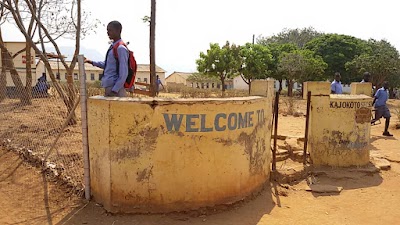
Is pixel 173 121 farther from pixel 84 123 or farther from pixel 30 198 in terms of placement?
pixel 30 198

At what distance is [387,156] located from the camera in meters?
7.62

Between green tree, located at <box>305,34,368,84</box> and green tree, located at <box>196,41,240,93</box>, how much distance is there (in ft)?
32.8

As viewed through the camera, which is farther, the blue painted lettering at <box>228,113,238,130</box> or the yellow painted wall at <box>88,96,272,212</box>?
the blue painted lettering at <box>228,113,238,130</box>

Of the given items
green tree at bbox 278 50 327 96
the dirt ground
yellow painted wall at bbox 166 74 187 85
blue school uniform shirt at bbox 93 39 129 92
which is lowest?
the dirt ground

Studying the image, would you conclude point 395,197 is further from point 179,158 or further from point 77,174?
point 77,174

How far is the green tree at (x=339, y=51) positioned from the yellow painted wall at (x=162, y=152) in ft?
100

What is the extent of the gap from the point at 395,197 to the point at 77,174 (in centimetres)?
475

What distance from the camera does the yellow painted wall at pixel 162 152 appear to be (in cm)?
396

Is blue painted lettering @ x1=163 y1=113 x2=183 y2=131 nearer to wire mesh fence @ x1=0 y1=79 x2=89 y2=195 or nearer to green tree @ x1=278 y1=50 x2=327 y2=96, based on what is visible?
wire mesh fence @ x1=0 y1=79 x2=89 y2=195

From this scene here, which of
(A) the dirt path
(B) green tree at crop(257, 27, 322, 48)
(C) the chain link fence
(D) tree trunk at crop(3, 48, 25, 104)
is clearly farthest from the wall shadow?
(B) green tree at crop(257, 27, 322, 48)

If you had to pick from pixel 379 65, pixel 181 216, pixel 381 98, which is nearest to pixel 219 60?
pixel 379 65

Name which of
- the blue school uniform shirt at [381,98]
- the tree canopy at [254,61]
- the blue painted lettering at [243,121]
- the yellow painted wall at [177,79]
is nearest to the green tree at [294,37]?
the yellow painted wall at [177,79]

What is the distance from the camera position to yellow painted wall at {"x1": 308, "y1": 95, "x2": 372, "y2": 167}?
20.5 ft

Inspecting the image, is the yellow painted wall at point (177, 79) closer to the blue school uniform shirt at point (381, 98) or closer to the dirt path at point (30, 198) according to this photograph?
the blue school uniform shirt at point (381, 98)
